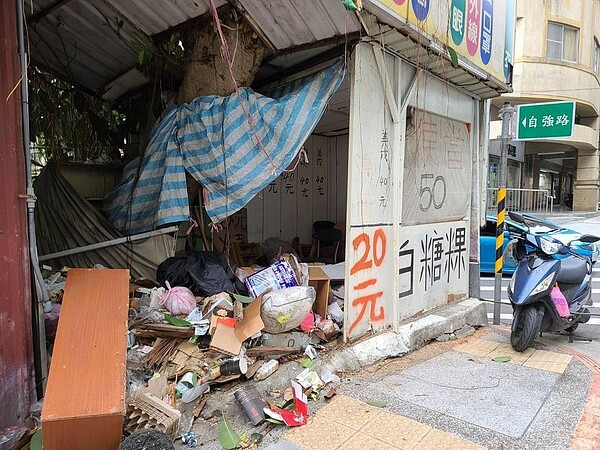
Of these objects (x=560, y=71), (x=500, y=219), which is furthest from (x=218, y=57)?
(x=560, y=71)

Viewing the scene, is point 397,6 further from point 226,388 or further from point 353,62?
point 226,388

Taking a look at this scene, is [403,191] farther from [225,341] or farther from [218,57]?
[225,341]

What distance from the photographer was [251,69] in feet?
13.7

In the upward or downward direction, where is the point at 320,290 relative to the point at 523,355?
upward

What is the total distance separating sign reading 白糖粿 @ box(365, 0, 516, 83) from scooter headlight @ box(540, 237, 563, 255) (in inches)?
86.1

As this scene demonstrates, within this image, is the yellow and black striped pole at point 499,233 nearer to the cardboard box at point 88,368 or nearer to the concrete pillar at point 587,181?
the cardboard box at point 88,368

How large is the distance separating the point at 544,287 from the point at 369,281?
1.83 meters

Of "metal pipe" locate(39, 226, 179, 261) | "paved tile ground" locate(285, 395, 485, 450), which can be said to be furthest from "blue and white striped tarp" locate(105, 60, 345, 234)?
"paved tile ground" locate(285, 395, 485, 450)

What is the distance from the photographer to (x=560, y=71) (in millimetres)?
17578

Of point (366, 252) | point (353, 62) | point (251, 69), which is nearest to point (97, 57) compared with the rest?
point (251, 69)

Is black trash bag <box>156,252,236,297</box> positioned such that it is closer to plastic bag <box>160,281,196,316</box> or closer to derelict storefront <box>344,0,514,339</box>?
plastic bag <box>160,281,196,316</box>

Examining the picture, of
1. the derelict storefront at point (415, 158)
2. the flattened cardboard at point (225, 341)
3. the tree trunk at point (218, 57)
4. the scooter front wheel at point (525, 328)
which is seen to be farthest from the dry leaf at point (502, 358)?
the tree trunk at point (218, 57)

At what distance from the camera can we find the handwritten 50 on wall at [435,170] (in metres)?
4.84

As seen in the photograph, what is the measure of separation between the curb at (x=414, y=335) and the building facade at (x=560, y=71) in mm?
12536
